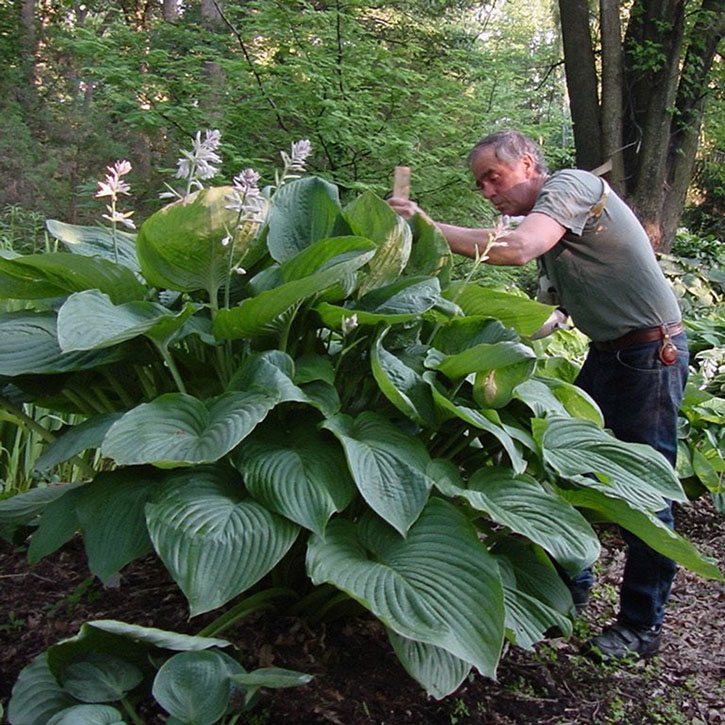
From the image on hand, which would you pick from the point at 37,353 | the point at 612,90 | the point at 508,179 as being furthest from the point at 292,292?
the point at 612,90

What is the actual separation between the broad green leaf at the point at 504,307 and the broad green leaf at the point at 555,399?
0.16m

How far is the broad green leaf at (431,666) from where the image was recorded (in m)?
1.55

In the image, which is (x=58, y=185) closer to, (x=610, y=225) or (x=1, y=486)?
(x=1, y=486)

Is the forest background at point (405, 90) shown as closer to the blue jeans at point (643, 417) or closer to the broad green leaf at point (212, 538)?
the blue jeans at point (643, 417)

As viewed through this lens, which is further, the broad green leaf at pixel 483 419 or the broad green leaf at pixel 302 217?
the broad green leaf at pixel 302 217

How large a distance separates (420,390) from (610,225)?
111cm

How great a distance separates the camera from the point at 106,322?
1.58 meters

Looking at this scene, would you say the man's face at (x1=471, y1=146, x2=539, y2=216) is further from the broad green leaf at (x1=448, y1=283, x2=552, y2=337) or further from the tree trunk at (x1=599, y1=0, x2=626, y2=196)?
the tree trunk at (x1=599, y1=0, x2=626, y2=196)

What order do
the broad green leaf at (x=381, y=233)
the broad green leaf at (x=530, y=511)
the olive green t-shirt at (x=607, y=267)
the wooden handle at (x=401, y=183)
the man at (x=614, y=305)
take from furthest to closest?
1. the olive green t-shirt at (x=607, y=267)
2. the man at (x=614, y=305)
3. the wooden handle at (x=401, y=183)
4. the broad green leaf at (x=381, y=233)
5. the broad green leaf at (x=530, y=511)

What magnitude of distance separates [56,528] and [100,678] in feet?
1.17

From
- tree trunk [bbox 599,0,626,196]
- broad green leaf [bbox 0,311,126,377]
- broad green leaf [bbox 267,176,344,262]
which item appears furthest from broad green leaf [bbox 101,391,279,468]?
tree trunk [bbox 599,0,626,196]

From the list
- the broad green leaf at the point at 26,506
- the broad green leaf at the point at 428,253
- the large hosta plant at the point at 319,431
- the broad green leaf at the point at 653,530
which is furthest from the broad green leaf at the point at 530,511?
the broad green leaf at the point at 26,506

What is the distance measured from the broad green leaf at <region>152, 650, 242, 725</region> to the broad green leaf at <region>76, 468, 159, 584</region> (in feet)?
0.77

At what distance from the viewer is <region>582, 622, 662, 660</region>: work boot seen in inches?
90.2
